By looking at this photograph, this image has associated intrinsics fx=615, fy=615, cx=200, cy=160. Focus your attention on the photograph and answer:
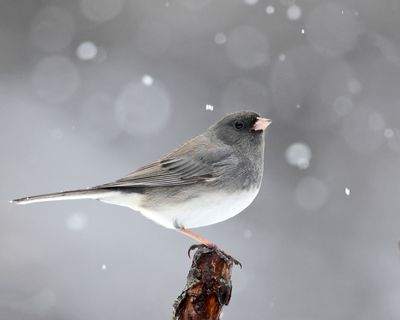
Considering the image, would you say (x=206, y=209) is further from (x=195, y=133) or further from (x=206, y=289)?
(x=195, y=133)

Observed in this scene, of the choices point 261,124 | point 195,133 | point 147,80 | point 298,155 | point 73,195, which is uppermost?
point 147,80

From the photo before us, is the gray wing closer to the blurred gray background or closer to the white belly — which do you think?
the white belly

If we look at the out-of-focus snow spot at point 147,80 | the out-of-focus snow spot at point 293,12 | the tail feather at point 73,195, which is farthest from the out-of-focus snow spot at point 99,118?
the tail feather at point 73,195

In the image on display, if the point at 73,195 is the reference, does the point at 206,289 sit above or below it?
below

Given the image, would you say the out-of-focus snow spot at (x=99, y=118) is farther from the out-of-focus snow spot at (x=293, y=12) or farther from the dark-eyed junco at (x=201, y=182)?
the dark-eyed junco at (x=201, y=182)

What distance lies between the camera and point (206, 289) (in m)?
1.71

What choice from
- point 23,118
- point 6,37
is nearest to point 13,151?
point 23,118

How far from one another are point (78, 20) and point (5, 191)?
2.07 meters

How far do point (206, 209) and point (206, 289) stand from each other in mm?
963

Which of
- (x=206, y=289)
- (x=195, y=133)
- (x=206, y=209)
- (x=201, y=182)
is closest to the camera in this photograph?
(x=206, y=289)

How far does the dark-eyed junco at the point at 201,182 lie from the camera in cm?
268

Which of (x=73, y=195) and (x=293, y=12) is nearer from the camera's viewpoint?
(x=73, y=195)

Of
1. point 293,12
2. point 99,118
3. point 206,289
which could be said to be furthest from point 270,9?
point 206,289

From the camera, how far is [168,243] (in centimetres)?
492
